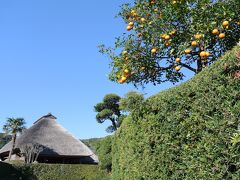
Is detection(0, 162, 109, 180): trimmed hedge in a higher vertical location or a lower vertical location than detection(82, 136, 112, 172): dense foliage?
lower

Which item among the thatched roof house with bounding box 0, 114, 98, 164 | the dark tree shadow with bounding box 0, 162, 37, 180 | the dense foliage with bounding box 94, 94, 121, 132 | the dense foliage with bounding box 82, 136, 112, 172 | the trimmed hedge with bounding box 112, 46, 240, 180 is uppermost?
the dense foliage with bounding box 94, 94, 121, 132

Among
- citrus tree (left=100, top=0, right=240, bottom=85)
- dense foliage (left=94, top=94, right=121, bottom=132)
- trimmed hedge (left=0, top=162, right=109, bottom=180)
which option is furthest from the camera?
dense foliage (left=94, top=94, right=121, bottom=132)

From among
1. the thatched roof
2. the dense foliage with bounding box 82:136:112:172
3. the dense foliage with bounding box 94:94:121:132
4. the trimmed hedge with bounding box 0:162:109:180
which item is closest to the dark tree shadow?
the trimmed hedge with bounding box 0:162:109:180

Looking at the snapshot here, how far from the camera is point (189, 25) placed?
29.9ft

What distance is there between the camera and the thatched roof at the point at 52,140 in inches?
1471

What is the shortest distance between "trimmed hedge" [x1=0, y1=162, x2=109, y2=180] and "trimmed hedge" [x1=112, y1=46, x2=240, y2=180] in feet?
74.0

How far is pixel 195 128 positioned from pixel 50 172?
2783 centimetres

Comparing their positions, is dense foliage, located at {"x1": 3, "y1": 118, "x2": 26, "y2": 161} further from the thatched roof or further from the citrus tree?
the citrus tree

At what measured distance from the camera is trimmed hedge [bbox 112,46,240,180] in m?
5.04

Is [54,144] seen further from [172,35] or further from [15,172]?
[172,35]

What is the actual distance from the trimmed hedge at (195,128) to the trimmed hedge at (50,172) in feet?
74.0

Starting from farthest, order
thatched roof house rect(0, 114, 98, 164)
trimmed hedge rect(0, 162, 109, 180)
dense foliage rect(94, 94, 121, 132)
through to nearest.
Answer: dense foliage rect(94, 94, 121, 132), thatched roof house rect(0, 114, 98, 164), trimmed hedge rect(0, 162, 109, 180)

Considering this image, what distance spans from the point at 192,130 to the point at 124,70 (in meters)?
3.94

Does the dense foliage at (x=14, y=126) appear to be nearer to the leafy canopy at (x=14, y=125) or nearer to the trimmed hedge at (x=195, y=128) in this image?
the leafy canopy at (x=14, y=125)
